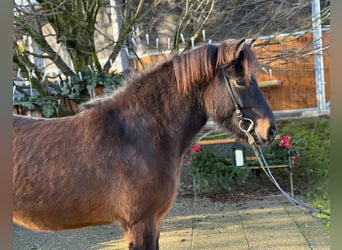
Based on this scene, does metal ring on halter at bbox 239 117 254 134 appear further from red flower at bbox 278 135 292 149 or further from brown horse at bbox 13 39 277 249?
red flower at bbox 278 135 292 149

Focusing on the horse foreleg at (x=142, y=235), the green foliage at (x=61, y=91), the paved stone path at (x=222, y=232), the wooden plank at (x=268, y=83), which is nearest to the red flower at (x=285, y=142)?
the paved stone path at (x=222, y=232)

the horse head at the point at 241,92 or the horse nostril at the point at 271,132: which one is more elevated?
the horse head at the point at 241,92

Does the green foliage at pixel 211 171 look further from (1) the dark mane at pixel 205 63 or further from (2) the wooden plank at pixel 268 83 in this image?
(1) the dark mane at pixel 205 63

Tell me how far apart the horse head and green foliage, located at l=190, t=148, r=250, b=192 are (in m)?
3.61

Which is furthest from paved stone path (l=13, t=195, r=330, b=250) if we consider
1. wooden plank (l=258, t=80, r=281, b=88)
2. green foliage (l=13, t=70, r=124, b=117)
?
wooden plank (l=258, t=80, r=281, b=88)

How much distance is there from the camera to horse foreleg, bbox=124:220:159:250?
2.03 meters

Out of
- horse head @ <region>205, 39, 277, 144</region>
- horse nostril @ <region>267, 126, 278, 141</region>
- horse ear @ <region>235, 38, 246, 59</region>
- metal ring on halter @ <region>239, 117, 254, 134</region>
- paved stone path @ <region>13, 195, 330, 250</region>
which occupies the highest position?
horse ear @ <region>235, 38, 246, 59</region>

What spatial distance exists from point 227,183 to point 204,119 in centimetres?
371

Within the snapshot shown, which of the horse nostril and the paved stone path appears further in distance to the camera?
the paved stone path

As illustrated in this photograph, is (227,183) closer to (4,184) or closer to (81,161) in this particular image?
(81,161)

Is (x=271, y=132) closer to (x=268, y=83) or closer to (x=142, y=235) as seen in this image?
(x=142, y=235)

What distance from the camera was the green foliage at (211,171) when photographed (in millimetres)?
5750

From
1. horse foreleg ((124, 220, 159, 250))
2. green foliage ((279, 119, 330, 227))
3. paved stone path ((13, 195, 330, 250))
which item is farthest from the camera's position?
green foliage ((279, 119, 330, 227))

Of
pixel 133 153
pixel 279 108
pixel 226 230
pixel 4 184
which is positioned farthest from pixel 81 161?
pixel 279 108
